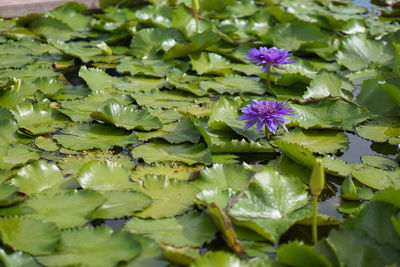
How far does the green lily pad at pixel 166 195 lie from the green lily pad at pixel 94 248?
6.1 inches

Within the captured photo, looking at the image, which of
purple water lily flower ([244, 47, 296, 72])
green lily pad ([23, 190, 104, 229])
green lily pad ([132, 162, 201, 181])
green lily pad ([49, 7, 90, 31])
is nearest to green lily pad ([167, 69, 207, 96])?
purple water lily flower ([244, 47, 296, 72])

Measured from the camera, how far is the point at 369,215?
4.48ft

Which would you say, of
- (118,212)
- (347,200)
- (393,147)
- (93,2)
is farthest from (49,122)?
(93,2)

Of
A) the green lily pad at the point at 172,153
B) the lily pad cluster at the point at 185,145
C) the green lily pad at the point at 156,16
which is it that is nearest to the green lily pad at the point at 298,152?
the lily pad cluster at the point at 185,145

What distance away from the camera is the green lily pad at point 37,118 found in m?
2.03

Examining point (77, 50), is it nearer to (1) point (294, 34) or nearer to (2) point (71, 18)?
(2) point (71, 18)

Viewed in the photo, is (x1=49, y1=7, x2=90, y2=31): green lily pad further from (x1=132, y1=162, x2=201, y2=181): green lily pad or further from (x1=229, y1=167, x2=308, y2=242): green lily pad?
(x1=229, y1=167, x2=308, y2=242): green lily pad

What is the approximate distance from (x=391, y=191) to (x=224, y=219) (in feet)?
1.45

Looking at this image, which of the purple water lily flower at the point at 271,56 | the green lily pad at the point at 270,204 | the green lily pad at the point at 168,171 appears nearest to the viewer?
the green lily pad at the point at 270,204

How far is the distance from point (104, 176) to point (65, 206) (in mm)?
191

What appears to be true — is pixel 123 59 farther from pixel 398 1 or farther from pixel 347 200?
pixel 398 1

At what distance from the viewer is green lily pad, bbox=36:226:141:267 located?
1274 millimetres

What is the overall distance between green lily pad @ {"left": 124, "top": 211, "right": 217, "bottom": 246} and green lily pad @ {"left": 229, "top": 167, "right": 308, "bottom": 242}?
0.27 ft

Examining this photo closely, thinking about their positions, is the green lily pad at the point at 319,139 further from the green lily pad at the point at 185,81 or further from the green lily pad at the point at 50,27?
the green lily pad at the point at 50,27
